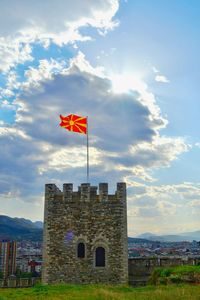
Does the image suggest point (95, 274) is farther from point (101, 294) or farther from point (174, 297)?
point (174, 297)

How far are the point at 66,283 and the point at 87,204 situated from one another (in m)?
4.92

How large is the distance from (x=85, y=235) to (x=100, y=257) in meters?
1.62

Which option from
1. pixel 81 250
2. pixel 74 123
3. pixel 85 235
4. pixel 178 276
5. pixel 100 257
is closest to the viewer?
pixel 178 276

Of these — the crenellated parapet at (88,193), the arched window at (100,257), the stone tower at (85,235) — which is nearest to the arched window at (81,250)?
the stone tower at (85,235)

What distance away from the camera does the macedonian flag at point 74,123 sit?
24.6 meters

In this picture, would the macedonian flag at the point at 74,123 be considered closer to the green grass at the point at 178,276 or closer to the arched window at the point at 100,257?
the arched window at the point at 100,257

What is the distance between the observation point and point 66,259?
2253 cm

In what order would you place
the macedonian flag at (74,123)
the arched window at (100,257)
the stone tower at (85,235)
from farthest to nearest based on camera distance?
1. the macedonian flag at (74,123)
2. the arched window at (100,257)
3. the stone tower at (85,235)

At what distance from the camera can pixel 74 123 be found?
24938mm

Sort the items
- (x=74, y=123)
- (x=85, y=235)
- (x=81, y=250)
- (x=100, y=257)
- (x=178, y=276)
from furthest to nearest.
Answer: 1. (x=74, y=123)
2. (x=85, y=235)
3. (x=81, y=250)
4. (x=100, y=257)
5. (x=178, y=276)

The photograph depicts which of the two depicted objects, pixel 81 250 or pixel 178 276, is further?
pixel 81 250

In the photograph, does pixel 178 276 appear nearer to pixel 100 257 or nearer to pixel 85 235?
pixel 100 257

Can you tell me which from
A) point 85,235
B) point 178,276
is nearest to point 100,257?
point 85,235

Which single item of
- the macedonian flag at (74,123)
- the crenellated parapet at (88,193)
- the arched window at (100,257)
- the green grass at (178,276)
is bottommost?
the green grass at (178,276)
